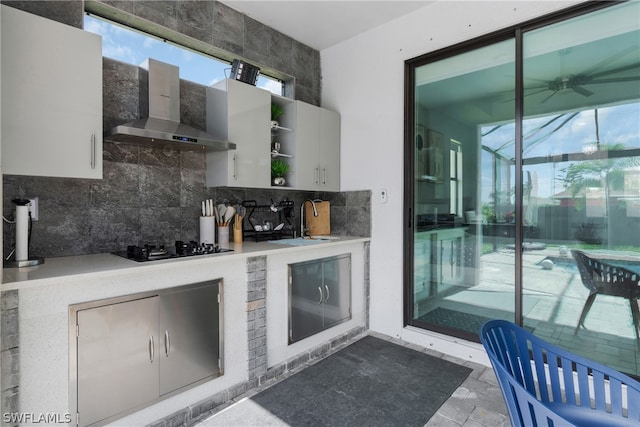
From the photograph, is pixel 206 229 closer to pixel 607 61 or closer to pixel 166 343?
pixel 166 343

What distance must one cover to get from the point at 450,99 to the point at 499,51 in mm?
482

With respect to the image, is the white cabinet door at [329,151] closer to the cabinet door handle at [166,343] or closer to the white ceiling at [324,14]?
the white ceiling at [324,14]

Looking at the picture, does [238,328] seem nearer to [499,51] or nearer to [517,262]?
[517,262]

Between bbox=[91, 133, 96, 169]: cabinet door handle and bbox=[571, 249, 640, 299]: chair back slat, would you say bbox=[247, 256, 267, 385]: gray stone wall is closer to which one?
bbox=[91, 133, 96, 169]: cabinet door handle

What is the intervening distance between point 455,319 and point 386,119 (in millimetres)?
1925

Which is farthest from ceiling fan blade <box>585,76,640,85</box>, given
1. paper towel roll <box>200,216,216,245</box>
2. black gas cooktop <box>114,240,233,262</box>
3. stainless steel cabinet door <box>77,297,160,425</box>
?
stainless steel cabinet door <box>77,297,160,425</box>

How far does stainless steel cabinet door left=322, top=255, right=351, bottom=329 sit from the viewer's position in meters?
2.96

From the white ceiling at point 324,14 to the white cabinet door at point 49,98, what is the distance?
1519mm

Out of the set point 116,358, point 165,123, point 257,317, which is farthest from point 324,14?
point 116,358

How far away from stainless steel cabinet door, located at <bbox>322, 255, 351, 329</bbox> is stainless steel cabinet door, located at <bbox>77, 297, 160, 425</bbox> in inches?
57.4

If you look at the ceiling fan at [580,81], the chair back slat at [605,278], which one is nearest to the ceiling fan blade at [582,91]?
the ceiling fan at [580,81]

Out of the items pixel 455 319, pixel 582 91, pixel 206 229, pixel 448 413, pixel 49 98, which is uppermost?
pixel 582 91

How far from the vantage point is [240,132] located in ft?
8.96

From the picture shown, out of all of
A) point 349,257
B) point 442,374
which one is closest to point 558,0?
point 349,257
